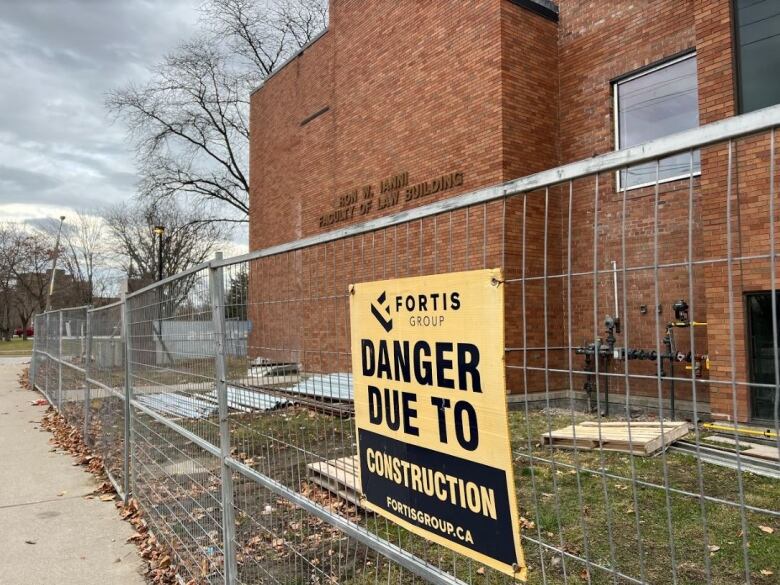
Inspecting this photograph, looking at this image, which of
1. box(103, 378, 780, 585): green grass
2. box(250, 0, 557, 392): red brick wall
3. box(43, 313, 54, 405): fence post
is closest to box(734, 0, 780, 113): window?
box(250, 0, 557, 392): red brick wall

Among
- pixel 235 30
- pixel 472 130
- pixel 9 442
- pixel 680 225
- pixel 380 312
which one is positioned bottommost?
pixel 9 442

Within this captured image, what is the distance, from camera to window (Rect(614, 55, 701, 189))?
357 inches

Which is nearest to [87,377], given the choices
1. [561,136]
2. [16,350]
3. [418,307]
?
[418,307]

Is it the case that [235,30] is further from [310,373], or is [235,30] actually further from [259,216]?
[310,373]

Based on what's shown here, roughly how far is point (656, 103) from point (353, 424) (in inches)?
359

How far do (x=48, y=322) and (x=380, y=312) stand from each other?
1300 centimetres

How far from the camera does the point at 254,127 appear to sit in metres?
20.5

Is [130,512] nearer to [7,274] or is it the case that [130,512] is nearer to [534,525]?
[534,525]

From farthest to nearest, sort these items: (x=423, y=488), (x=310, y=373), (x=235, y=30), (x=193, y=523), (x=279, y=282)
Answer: (x=235, y=30) < (x=193, y=523) < (x=279, y=282) < (x=310, y=373) < (x=423, y=488)

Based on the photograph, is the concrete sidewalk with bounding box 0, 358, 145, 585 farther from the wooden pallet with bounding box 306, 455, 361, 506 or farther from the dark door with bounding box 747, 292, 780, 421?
the dark door with bounding box 747, 292, 780, 421

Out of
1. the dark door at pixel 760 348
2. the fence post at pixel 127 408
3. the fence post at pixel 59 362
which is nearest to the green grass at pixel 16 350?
the fence post at pixel 59 362

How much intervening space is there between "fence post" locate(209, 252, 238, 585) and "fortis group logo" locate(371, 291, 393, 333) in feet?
4.55

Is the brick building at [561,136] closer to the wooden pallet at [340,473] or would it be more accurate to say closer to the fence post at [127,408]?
the wooden pallet at [340,473]

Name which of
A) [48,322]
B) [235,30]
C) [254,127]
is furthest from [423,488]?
[235,30]
